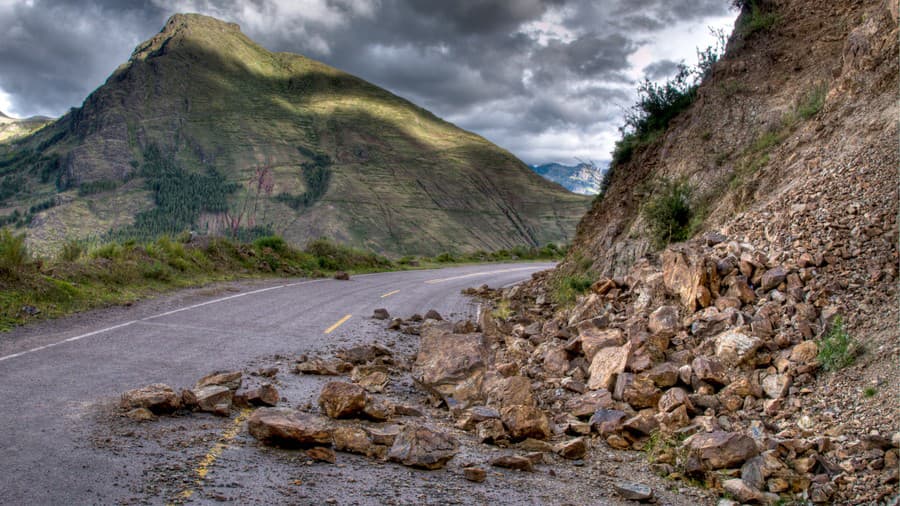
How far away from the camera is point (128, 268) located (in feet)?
51.4

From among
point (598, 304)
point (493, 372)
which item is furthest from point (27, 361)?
point (598, 304)

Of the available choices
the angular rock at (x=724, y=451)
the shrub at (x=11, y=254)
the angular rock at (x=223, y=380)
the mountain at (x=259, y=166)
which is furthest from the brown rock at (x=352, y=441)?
the mountain at (x=259, y=166)

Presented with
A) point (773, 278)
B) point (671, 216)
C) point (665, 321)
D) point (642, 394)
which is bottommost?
point (642, 394)

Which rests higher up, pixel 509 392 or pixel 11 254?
pixel 11 254

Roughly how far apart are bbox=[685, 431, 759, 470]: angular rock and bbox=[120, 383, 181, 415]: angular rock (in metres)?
4.96

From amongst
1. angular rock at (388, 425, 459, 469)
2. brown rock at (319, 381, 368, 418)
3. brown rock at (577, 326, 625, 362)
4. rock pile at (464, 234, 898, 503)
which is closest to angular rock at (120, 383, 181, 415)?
brown rock at (319, 381, 368, 418)

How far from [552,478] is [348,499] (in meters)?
1.84

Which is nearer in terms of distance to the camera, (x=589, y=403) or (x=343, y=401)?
(x=343, y=401)

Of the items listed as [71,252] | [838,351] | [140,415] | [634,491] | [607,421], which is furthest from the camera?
[71,252]

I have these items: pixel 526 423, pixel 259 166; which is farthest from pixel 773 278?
pixel 259 166

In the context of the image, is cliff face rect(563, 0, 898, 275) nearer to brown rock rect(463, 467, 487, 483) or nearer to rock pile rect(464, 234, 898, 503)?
rock pile rect(464, 234, 898, 503)

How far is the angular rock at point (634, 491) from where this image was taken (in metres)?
4.48

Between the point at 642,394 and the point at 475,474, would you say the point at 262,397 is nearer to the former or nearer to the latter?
the point at 475,474

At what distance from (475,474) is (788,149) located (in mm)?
9284
